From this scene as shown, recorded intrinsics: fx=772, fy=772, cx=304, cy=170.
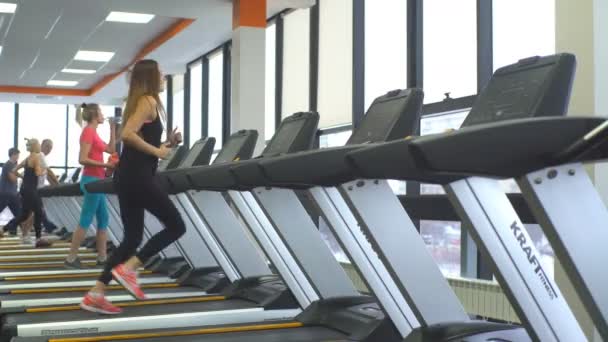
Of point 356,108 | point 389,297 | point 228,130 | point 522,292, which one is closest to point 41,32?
point 228,130

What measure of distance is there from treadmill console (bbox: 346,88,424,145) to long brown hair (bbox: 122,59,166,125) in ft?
3.60

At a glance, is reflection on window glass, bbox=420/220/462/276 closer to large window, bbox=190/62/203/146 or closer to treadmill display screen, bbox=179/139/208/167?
treadmill display screen, bbox=179/139/208/167

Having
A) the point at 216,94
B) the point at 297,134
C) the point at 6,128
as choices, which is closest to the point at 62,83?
the point at 6,128

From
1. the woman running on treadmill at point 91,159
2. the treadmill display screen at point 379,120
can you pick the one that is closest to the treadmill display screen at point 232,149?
the woman running on treadmill at point 91,159

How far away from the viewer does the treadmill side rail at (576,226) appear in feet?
5.22

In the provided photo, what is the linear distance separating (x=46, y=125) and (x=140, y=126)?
470 inches

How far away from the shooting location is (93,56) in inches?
414

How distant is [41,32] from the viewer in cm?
877

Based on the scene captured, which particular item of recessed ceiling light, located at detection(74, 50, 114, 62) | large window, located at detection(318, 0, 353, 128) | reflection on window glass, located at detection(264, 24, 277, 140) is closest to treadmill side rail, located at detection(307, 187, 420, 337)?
large window, located at detection(318, 0, 353, 128)

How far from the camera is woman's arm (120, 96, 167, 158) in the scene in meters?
3.20

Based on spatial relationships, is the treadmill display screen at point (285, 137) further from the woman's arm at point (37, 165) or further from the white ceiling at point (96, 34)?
the woman's arm at point (37, 165)

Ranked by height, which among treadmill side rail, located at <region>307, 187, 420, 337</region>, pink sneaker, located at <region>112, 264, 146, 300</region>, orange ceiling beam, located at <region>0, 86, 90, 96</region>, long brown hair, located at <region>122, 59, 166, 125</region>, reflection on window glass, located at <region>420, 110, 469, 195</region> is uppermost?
orange ceiling beam, located at <region>0, 86, 90, 96</region>

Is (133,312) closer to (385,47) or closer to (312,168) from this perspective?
(312,168)

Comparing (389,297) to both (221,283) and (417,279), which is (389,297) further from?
(221,283)
